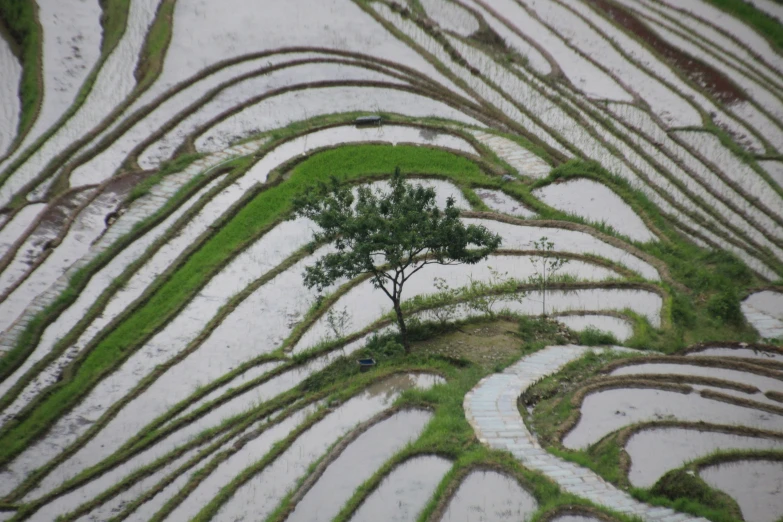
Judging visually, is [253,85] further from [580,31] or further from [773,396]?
[773,396]

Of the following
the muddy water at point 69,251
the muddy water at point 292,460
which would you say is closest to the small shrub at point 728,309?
the muddy water at point 292,460

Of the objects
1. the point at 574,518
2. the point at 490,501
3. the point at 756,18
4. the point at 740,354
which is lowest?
the point at 574,518

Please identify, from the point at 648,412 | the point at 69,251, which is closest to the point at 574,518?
the point at 648,412

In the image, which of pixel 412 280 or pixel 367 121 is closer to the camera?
pixel 412 280

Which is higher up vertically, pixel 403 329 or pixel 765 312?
pixel 403 329

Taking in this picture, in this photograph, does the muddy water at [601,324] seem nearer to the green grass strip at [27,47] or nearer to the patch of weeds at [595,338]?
the patch of weeds at [595,338]

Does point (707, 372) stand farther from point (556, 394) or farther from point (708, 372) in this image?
point (556, 394)

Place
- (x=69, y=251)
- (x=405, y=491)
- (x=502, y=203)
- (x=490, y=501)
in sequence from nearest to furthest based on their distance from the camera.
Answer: (x=490, y=501) < (x=405, y=491) < (x=69, y=251) < (x=502, y=203)

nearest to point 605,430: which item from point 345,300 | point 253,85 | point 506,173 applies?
point 345,300

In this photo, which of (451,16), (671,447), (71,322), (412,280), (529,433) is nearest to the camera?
(671,447)
